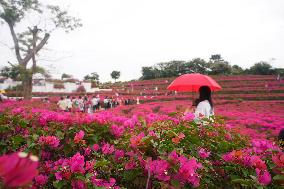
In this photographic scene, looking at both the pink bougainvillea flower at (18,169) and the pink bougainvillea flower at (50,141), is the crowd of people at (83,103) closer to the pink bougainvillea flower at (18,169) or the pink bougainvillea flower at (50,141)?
the pink bougainvillea flower at (50,141)

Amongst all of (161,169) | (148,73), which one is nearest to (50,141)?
(161,169)

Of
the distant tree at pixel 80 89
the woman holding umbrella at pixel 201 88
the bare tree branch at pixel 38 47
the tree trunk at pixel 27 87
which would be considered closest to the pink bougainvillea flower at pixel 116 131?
the woman holding umbrella at pixel 201 88

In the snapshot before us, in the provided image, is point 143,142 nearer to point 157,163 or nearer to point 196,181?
point 157,163

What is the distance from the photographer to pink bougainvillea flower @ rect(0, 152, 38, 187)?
2.75ft

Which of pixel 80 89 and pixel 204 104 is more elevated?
pixel 204 104

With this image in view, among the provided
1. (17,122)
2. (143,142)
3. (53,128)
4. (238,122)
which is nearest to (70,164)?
(143,142)

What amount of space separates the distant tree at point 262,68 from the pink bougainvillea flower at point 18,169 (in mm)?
51643

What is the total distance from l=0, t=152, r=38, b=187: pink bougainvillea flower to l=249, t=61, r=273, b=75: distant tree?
169 feet

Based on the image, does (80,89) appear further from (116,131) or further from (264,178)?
(264,178)

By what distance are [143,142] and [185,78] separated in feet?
11.7

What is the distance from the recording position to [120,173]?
2.42 meters

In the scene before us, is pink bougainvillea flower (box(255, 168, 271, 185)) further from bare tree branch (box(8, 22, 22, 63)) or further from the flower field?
bare tree branch (box(8, 22, 22, 63))

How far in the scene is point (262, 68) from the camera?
4906cm

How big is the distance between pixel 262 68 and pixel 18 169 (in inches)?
2043
